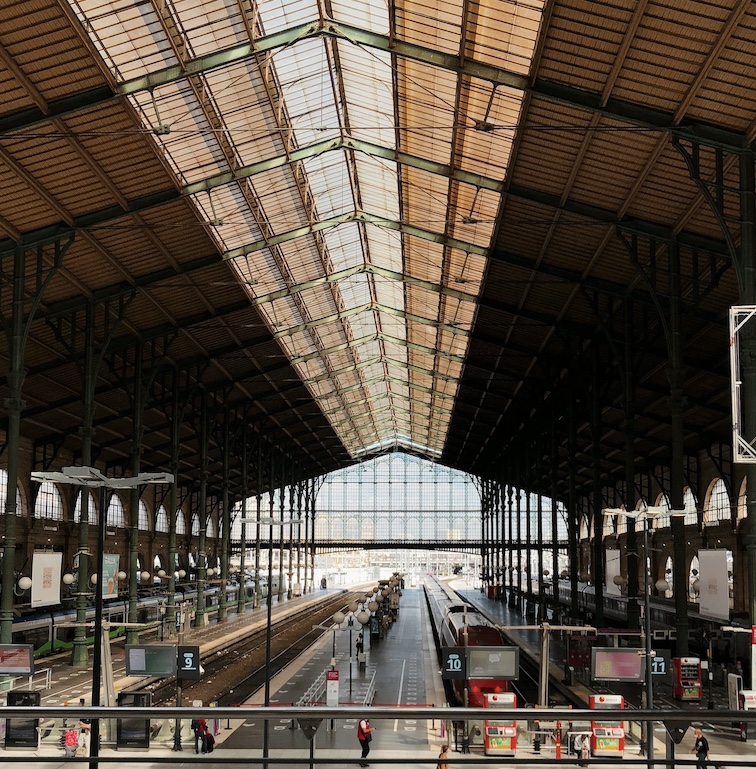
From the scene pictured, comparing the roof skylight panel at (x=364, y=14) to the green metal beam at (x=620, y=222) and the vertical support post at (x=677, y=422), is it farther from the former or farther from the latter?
the vertical support post at (x=677, y=422)

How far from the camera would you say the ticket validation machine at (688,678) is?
31000 mm

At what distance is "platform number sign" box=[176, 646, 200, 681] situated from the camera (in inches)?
1154

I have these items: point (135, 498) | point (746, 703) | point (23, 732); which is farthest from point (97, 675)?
Result: point (135, 498)

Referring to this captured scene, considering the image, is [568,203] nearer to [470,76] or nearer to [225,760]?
[470,76]

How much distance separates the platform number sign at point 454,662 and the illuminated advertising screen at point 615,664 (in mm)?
4145

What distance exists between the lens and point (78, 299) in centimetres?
3881

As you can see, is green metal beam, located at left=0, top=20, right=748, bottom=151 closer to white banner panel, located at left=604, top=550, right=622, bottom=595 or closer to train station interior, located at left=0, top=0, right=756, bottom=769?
train station interior, located at left=0, top=0, right=756, bottom=769

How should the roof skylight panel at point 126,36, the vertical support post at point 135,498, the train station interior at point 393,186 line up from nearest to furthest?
1. the train station interior at point 393,186
2. the roof skylight panel at point 126,36
3. the vertical support post at point 135,498

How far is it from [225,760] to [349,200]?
121 ft

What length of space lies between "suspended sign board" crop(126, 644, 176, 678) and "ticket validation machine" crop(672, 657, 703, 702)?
16993 millimetres

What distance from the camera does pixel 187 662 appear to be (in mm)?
29562

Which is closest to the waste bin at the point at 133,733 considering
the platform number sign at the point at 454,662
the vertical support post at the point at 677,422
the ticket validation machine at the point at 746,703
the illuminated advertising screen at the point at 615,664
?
the platform number sign at the point at 454,662

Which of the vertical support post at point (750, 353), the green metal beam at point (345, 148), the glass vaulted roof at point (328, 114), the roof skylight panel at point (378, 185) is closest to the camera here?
the vertical support post at point (750, 353)

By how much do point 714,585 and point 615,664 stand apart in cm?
399
